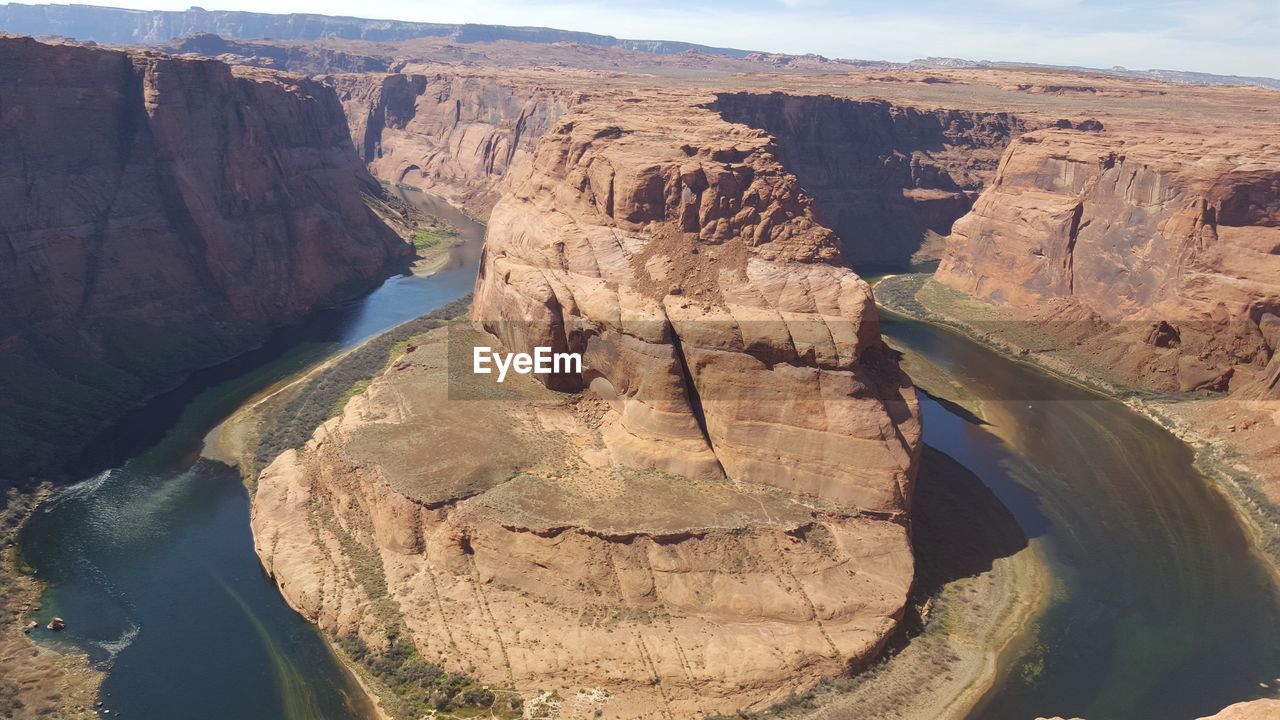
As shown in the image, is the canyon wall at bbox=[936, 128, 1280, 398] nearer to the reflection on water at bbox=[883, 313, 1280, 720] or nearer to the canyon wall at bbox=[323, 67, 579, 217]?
the reflection on water at bbox=[883, 313, 1280, 720]

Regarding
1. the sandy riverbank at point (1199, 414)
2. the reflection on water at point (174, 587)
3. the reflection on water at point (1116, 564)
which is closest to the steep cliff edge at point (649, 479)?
the reflection on water at point (174, 587)

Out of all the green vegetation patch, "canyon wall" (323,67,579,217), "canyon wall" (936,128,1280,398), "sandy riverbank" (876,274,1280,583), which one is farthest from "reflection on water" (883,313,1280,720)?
"canyon wall" (323,67,579,217)

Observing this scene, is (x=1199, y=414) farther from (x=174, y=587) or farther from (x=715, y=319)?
(x=174, y=587)

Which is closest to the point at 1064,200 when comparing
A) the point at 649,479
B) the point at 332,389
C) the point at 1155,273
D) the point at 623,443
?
the point at 1155,273

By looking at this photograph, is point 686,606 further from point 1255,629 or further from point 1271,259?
point 1271,259

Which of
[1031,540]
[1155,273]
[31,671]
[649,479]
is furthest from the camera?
[1155,273]

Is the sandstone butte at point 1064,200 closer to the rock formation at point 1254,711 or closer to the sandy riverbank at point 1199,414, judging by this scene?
the sandy riverbank at point 1199,414
